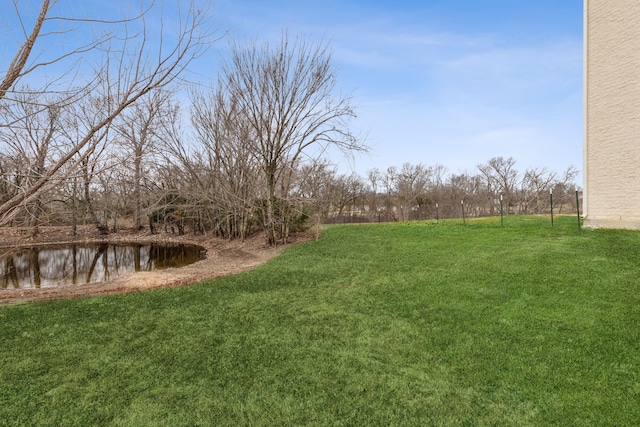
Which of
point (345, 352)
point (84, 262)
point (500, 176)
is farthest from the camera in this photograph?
point (500, 176)

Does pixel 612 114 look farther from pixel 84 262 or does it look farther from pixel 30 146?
pixel 84 262

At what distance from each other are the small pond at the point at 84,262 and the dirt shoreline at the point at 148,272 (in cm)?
66

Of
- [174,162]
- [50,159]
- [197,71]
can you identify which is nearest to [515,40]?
[197,71]

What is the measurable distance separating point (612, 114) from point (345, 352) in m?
10.8

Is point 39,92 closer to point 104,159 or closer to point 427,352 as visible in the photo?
point 104,159

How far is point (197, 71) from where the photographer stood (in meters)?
1.90

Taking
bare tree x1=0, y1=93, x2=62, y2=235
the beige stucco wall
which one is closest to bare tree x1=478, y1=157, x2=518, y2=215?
the beige stucco wall

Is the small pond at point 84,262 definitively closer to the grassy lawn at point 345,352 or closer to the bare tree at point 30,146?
the grassy lawn at point 345,352

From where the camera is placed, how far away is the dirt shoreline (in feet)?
18.3

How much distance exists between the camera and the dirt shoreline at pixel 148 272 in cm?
557

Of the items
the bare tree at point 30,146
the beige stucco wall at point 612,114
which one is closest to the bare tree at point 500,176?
the beige stucco wall at point 612,114

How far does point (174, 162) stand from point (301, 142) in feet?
19.2

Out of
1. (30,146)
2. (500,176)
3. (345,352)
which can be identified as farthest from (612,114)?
(500,176)

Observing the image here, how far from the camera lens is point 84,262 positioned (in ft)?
35.6
